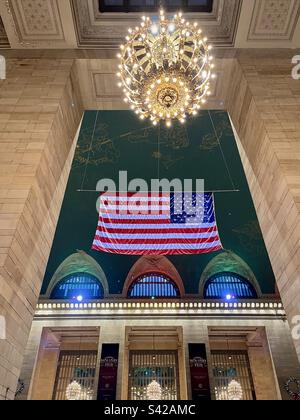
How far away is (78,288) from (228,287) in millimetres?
7317

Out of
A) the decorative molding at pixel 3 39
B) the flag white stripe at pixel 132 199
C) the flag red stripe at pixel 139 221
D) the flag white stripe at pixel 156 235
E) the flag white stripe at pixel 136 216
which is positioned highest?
the decorative molding at pixel 3 39

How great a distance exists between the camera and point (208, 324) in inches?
536

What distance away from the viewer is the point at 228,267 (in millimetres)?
15688

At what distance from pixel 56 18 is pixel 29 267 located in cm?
552

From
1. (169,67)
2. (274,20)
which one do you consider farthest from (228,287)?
(169,67)

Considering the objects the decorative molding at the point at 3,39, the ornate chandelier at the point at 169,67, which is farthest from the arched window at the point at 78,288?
the ornate chandelier at the point at 169,67

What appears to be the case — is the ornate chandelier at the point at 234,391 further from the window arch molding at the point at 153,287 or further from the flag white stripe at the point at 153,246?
the flag white stripe at the point at 153,246

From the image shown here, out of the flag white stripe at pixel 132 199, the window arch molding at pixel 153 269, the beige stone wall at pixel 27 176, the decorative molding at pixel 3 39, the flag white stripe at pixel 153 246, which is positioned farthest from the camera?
the window arch molding at pixel 153 269

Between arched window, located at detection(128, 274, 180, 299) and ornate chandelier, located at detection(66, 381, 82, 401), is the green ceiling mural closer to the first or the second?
arched window, located at detection(128, 274, 180, 299)

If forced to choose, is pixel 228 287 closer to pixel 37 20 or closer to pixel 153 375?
pixel 153 375

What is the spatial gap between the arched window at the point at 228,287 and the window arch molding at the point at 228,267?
156 mm

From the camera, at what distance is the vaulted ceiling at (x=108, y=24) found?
6820 millimetres
